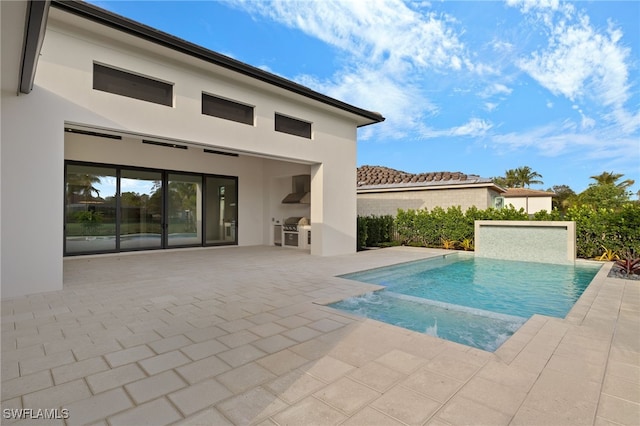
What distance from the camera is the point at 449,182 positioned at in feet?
52.5

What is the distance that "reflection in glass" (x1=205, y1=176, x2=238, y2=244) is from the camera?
12.6 meters

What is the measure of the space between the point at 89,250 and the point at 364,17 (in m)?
12.4

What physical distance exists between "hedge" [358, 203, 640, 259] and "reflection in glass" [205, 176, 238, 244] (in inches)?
203

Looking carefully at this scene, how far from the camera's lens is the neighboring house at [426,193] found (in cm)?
1532

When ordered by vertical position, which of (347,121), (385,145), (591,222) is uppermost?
(385,145)

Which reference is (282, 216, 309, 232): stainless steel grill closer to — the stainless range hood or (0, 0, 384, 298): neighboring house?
(0, 0, 384, 298): neighboring house

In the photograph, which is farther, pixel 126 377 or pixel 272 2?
pixel 272 2

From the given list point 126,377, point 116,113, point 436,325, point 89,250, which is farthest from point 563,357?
point 89,250

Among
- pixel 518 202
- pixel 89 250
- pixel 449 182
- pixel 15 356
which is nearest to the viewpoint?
pixel 15 356

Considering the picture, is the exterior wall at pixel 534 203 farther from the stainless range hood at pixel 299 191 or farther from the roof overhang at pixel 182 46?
the roof overhang at pixel 182 46

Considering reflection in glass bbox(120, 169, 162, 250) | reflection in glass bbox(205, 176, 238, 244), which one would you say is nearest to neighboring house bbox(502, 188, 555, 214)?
reflection in glass bbox(205, 176, 238, 244)

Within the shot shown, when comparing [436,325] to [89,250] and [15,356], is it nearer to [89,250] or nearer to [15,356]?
[15,356]

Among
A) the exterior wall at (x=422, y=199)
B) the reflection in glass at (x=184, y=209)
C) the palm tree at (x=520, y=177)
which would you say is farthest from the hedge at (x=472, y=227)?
the palm tree at (x=520, y=177)

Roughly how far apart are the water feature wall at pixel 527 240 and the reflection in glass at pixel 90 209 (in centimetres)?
1264
